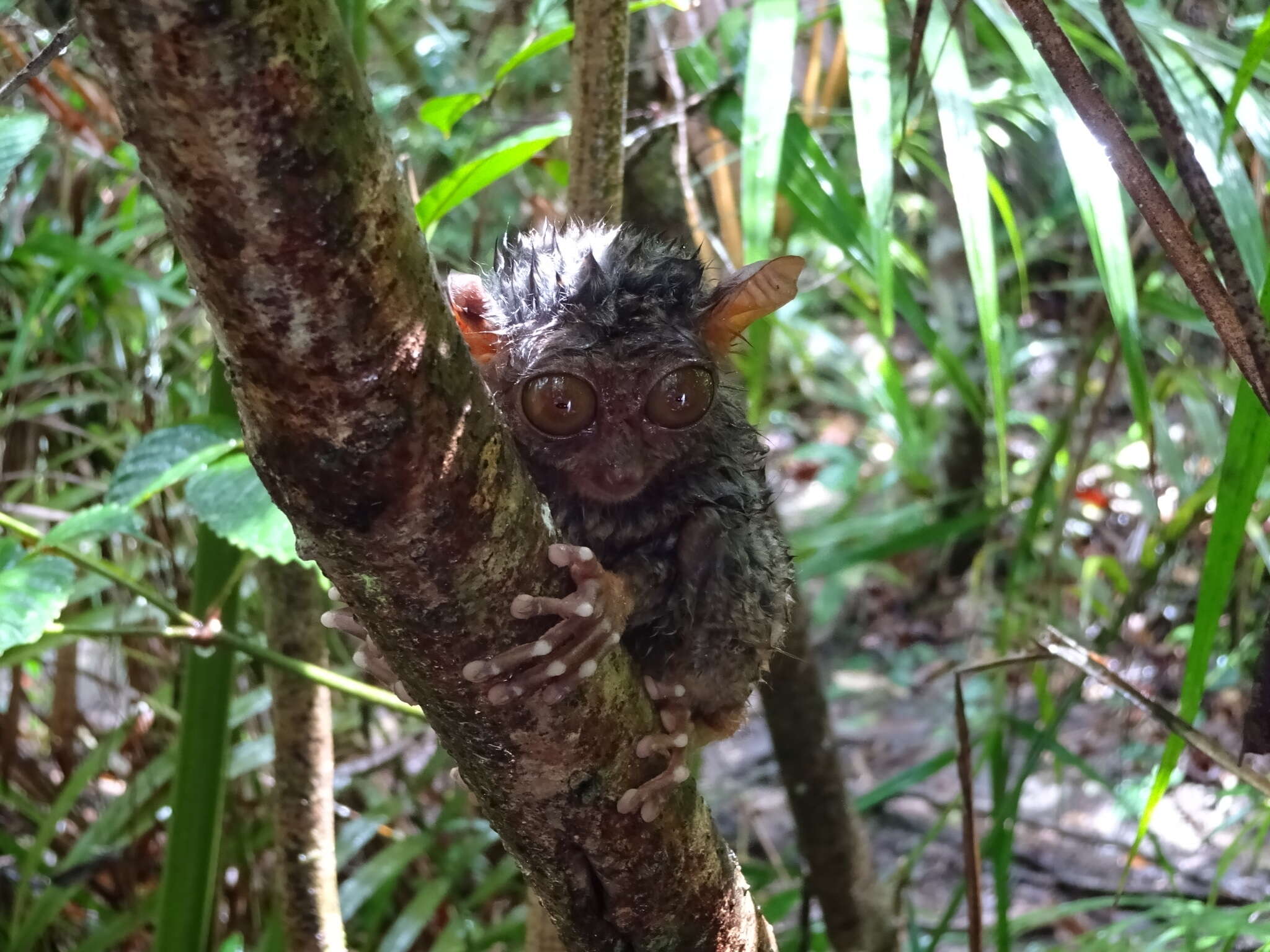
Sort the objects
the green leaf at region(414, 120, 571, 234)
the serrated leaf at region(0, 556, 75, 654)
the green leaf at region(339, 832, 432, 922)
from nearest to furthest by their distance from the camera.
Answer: the serrated leaf at region(0, 556, 75, 654)
the green leaf at region(414, 120, 571, 234)
the green leaf at region(339, 832, 432, 922)

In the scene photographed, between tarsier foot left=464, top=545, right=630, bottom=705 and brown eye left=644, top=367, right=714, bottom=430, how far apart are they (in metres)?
0.31

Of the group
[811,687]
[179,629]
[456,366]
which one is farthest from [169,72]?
[811,687]

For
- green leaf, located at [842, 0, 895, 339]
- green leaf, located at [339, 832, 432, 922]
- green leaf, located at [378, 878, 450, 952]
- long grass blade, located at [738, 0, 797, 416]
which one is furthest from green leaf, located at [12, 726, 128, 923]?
green leaf, located at [842, 0, 895, 339]

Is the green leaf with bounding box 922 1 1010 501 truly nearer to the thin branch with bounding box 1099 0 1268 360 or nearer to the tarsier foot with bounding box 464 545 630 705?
the thin branch with bounding box 1099 0 1268 360

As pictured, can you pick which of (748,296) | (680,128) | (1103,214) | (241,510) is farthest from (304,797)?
(1103,214)

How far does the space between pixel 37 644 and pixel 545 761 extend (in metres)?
1.58

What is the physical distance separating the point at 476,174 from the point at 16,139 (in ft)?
2.18

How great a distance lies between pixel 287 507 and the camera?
2.51 ft

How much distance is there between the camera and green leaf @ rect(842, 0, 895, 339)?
4.38 feet

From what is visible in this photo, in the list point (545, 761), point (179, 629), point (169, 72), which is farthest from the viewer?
point (179, 629)

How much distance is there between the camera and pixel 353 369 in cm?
68

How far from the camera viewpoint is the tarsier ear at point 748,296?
1298 mm

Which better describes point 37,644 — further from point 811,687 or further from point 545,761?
point 811,687

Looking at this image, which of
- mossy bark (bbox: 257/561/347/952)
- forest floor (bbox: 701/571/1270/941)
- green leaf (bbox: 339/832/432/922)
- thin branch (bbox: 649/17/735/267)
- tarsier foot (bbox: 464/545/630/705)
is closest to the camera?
tarsier foot (bbox: 464/545/630/705)
